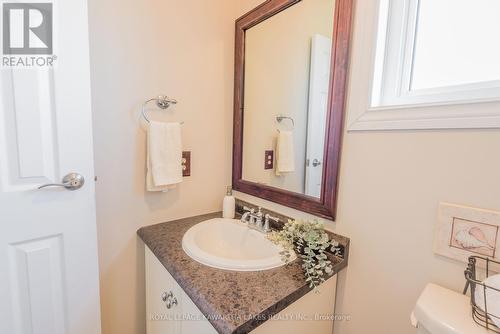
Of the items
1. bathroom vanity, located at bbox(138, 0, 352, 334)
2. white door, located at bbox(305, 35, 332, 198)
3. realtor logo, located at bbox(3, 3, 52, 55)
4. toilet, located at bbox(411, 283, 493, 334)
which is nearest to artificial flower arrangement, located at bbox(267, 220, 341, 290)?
bathroom vanity, located at bbox(138, 0, 352, 334)

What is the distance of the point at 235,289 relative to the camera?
2.27 feet

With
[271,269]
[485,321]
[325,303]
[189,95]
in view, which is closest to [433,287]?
[485,321]

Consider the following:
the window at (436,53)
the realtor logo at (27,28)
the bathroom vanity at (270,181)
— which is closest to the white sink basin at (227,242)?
the bathroom vanity at (270,181)

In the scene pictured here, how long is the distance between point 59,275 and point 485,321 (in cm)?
129

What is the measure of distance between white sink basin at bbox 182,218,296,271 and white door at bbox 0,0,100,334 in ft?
1.33

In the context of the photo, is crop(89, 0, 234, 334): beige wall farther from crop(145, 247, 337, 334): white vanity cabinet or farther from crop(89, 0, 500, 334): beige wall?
crop(145, 247, 337, 334): white vanity cabinet

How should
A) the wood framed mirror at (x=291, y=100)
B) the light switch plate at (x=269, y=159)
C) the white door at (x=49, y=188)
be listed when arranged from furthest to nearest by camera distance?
1. the light switch plate at (x=269, y=159)
2. the wood framed mirror at (x=291, y=100)
3. the white door at (x=49, y=188)

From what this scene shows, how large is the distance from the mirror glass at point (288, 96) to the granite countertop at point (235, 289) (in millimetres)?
390

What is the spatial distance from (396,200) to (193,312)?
0.74 meters

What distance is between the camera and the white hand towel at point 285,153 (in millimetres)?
1117

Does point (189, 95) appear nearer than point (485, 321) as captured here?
No

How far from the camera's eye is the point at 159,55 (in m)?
1.10

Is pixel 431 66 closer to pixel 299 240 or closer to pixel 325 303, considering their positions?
pixel 299 240

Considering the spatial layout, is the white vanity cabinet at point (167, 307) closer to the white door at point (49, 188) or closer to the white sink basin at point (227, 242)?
the white sink basin at point (227, 242)
